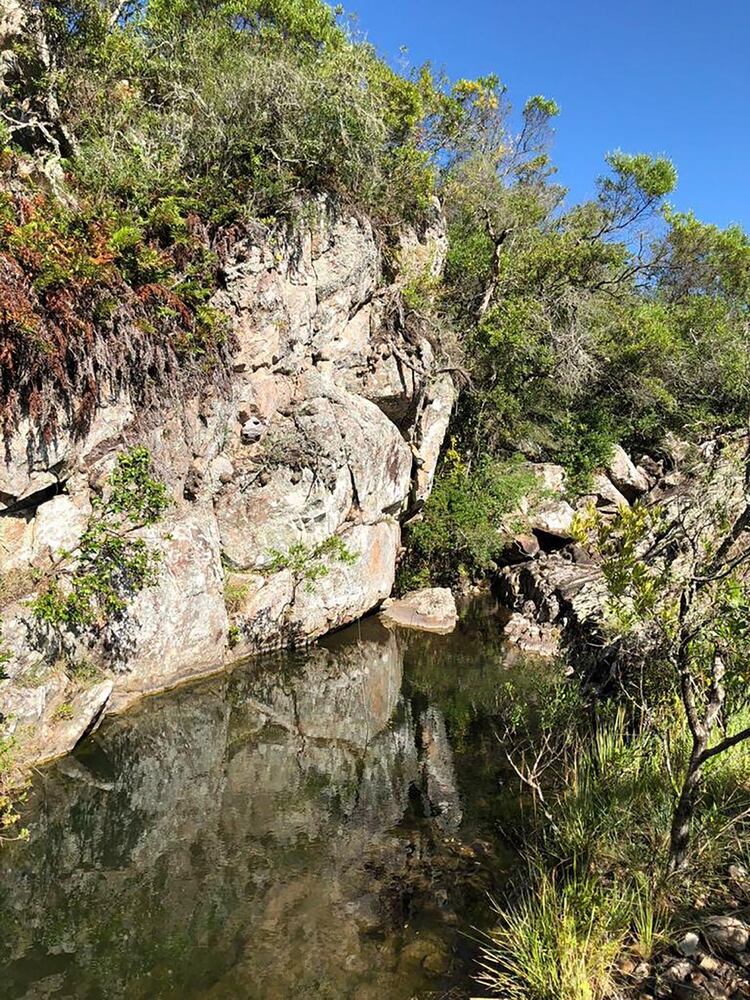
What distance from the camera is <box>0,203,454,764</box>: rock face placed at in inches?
374

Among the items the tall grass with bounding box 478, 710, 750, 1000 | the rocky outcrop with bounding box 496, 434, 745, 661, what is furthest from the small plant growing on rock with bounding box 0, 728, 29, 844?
the rocky outcrop with bounding box 496, 434, 745, 661

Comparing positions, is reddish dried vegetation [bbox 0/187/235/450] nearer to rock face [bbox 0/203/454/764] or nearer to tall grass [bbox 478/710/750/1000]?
rock face [bbox 0/203/454/764]

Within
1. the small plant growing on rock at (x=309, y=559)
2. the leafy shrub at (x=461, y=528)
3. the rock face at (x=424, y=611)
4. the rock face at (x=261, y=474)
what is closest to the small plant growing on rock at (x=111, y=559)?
the rock face at (x=261, y=474)

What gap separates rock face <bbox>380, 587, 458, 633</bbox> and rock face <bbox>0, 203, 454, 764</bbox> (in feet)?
2.32

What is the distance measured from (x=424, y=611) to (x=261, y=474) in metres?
5.56

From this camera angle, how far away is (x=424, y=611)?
1585 centimetres

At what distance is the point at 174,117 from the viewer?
13.1 meters

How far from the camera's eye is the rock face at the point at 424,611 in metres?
15.5

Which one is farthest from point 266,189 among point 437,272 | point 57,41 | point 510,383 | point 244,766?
point 244,766

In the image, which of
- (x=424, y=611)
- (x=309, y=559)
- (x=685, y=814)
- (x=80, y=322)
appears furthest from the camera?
(x=424, y=611)

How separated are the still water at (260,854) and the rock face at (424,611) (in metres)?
4.46

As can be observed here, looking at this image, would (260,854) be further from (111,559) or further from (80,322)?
(80,322)

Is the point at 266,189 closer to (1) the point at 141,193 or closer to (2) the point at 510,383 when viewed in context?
(1) the point at 141,193

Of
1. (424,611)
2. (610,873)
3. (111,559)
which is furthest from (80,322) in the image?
(424,611)
